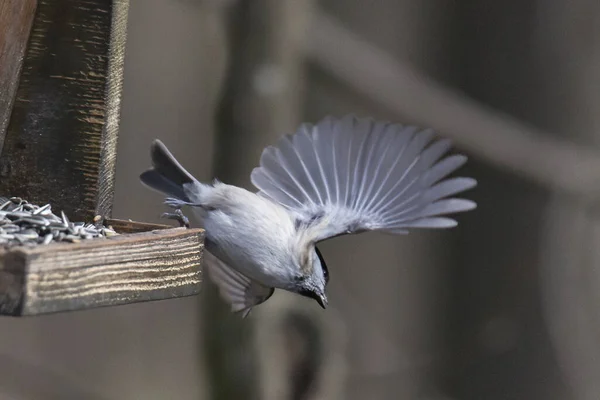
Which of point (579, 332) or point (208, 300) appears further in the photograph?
point (579, 332)

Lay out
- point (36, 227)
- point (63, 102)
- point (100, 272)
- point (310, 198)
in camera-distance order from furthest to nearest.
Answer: point (310, 198), point (63, 102), point (36, 227), point (100, 272)

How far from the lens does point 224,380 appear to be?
3684 millimetres

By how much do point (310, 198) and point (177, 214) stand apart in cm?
64

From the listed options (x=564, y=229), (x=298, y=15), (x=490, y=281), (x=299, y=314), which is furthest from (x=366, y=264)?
(x=298, y=15)

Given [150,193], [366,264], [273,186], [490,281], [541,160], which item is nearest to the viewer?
[273,186]

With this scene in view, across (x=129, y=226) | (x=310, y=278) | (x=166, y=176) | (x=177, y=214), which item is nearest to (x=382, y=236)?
(x=166, y=176)

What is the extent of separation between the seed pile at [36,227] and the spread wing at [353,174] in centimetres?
77

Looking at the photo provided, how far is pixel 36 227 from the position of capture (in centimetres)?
228

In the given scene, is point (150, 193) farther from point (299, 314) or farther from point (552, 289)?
point (552, 289)

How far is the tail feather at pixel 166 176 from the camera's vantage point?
3076mm

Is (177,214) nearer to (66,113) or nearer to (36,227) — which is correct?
(66,113)

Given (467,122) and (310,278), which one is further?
(467,122)

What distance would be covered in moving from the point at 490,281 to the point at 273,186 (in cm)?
205

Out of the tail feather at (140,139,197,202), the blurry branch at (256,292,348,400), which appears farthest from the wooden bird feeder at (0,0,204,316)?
the blurry branch at (256,292,348,400)
